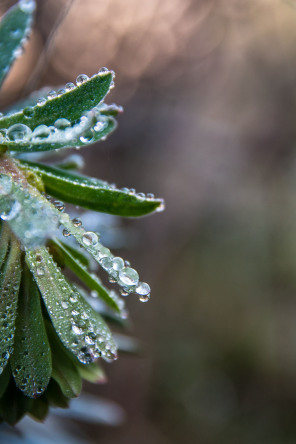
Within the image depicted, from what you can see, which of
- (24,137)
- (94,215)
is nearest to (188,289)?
(94,215)

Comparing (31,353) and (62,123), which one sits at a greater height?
(62,123)

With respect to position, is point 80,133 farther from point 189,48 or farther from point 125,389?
point 125,389

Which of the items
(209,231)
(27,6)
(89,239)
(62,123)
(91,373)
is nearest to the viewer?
(89,239)

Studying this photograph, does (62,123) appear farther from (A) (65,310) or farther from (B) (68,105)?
(A) (65,310)

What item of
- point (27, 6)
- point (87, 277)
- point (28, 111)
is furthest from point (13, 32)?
point (87, 277)

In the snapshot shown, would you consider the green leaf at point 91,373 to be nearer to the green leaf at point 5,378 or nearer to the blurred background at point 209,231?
the green leaf at point 5,378

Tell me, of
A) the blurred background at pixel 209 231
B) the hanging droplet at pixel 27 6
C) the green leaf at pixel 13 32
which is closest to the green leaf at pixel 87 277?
the green leaf at pixel 13 32
